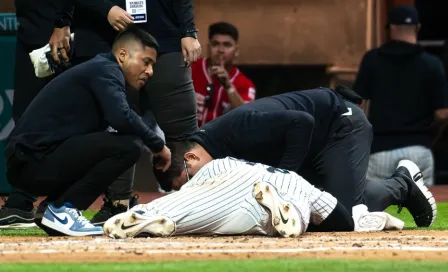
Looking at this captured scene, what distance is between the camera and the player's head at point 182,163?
8.71 metres

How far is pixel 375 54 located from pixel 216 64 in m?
1.38

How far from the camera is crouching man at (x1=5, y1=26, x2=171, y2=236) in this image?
27.6 feet

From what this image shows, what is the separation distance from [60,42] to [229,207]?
172 cm

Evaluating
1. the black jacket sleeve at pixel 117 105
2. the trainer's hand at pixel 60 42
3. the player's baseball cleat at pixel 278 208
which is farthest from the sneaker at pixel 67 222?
the trainer's hand at pixel 60 42

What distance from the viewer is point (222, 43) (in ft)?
41.8

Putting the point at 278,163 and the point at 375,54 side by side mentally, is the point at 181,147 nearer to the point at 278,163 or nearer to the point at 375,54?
the point at 278,163

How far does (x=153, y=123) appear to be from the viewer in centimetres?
971

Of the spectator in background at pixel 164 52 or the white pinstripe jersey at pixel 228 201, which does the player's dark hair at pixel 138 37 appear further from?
the white pinstripe jersey at pixel 228 201

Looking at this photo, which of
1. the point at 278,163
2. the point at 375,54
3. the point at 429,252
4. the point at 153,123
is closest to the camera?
the point at 429,252

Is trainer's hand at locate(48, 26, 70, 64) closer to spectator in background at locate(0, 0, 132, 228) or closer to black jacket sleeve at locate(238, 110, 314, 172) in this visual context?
spectator in background at locate(0, 0, 132, 228)

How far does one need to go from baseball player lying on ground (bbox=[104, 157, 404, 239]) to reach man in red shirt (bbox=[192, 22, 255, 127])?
13.9 feet

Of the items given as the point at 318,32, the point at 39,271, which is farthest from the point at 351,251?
the point at 318,32

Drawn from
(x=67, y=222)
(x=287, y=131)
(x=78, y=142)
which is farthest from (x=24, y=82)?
(x=287, y=131)

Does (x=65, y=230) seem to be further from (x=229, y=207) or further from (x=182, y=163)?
(x=182, y=163)
